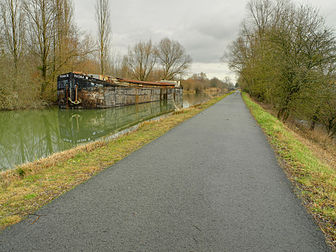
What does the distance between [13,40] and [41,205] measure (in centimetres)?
2448

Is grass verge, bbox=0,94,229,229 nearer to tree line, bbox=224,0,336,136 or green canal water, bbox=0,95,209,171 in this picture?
green canal water, bbox=0,95,209,171

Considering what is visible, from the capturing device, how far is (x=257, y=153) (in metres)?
5.60

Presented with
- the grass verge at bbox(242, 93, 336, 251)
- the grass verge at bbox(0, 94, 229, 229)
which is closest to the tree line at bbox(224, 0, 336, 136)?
the grass verge at bbox(242, 93, 336, 251)

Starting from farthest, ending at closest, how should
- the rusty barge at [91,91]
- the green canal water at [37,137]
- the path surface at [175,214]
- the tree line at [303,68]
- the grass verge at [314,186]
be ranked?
1. the rusty barge at [91,91]
2. the tree line at [303,68]
3. the green canal water at [37,137]
4. the grass verge at [314,186]
5. the path surface at [175,214]

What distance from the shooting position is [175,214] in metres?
2.69

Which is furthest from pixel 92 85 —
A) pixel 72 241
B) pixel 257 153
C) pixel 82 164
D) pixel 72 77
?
pixel 72 241

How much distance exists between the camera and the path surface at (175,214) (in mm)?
2150

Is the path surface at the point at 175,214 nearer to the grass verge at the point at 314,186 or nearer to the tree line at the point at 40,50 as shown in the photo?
the grass verge at the point at 314,186


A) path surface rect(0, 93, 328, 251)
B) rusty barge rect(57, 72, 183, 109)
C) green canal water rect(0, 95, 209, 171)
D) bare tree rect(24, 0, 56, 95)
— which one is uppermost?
bare tree rect(24, 0, 56, 95)

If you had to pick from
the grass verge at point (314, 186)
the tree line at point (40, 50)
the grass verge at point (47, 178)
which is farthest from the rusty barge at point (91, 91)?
the grass verge at point (314, 186)

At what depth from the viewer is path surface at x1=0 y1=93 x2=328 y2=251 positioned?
84.7 inches

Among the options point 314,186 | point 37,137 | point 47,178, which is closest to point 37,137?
point 37,137

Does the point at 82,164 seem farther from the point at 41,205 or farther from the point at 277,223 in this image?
the point at 277,223

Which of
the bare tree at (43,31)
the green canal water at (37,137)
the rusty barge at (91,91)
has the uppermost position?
the bare tree at (43,31)
